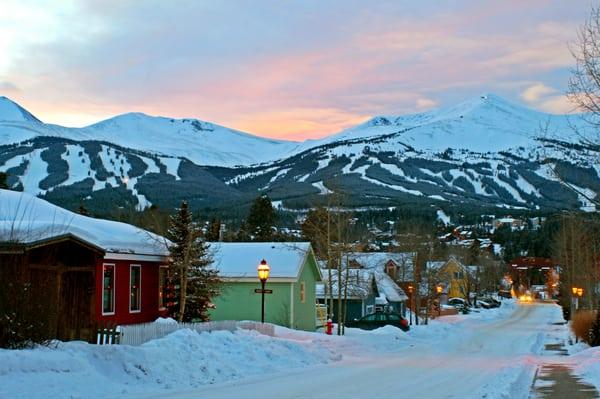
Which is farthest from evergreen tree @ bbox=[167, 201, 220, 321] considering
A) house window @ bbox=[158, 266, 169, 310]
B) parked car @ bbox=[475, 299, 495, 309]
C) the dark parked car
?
parked car @ bbox=[475, 299, 495, 309]

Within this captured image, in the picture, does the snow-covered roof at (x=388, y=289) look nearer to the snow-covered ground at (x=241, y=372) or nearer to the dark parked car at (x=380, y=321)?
the dark parked car at (x=380, y=321)

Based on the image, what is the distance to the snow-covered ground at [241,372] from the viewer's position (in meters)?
14.3

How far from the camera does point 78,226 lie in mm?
28609

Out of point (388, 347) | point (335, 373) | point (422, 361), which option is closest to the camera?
point (335, 373)

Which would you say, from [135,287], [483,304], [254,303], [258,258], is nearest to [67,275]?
[135,287]

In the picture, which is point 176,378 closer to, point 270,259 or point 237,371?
point 237,371

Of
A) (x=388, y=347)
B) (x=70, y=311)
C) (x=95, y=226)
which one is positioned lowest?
(x=388, y=347)

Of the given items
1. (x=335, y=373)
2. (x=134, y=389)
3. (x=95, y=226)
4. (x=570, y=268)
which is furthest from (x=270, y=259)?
(x=570, y=268)

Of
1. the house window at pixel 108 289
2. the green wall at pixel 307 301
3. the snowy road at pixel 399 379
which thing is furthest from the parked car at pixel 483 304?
the house window at pixel 108 289

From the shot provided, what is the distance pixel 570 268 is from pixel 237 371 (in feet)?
148

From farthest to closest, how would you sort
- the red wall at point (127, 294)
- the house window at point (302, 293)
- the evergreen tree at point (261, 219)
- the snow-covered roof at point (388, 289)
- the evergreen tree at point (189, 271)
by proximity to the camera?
1. the evergreen tree at point (261, 219)
2. the snow-covered roof at point (388, 289)
3. the house window at point (302, 293)
4. the evergreen tree at point (189, 271)
5. the red wall at point (127, 294)

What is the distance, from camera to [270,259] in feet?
132

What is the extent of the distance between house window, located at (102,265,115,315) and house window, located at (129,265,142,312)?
1309 mm

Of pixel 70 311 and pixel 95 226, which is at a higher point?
pixel 95 226
